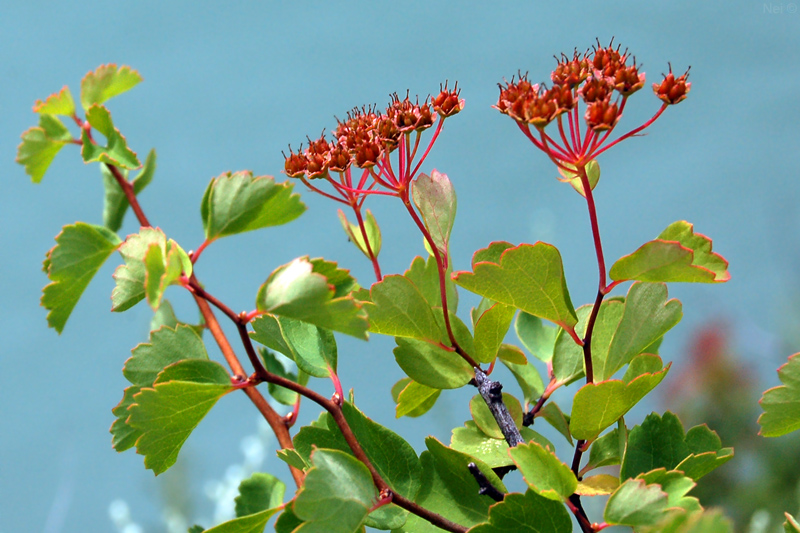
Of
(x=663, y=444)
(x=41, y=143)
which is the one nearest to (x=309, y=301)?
(x=663, y=444)

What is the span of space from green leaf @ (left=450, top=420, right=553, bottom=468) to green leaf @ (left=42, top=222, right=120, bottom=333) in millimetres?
185

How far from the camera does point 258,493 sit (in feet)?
1.37

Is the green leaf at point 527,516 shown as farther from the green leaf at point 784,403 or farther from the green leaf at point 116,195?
the green leaf at point 116,195

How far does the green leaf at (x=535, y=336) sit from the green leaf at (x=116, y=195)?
0.28 m

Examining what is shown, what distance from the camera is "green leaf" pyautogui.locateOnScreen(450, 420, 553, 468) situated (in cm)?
32

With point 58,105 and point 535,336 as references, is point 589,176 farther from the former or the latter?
point 58,105

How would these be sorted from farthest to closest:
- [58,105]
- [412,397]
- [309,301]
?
1. [58,105]
2. [412,397]
3. [309,301]

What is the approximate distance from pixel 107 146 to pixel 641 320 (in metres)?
0.32

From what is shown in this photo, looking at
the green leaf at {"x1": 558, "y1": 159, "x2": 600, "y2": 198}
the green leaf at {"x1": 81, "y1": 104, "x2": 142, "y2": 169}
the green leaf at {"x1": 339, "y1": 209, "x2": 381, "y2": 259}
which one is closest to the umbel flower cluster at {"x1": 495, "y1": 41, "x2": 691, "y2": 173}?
the green leaf at {"x1": 558, "y1": 159, "x2": 600, "y2": 198}

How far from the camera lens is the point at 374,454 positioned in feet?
1.01

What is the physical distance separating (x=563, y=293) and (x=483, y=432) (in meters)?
0.09

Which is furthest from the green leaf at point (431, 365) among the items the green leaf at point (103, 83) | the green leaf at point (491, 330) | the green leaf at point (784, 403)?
the green leaf at point (103, 83)

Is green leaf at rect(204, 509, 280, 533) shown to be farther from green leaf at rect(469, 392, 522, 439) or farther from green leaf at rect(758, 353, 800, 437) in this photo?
green leaf at rect(758, 353, 800, 437)

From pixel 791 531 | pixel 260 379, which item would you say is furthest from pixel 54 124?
pixel 791 531
